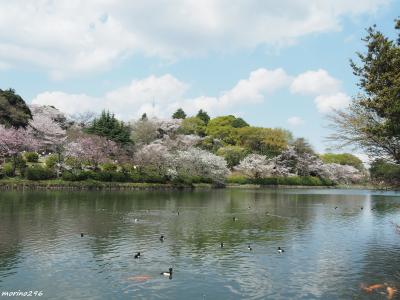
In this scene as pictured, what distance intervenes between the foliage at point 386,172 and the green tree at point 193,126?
89.9 metres

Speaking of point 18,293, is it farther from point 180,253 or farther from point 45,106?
point 45,106

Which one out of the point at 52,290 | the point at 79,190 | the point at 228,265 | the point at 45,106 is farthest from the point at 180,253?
the point at 45,106

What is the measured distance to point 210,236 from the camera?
27.2m

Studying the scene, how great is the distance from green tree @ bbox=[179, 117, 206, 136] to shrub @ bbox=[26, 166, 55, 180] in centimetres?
Answer: 5768

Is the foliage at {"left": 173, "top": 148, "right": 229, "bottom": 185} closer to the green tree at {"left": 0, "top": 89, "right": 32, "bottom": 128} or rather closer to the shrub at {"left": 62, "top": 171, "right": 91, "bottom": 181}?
the shrub at {"left": 62, "top": 171, "right": 91, "bottom": 181}

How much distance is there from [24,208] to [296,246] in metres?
25.0

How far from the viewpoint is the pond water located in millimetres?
15930

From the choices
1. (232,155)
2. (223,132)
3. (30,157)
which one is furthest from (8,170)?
(223,132)

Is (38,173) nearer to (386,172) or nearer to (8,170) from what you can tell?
(8,170)

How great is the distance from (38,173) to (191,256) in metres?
48.2

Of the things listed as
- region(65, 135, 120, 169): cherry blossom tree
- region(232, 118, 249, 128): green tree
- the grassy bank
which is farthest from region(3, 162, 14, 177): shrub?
region(232, 118, 249, 128): green tree

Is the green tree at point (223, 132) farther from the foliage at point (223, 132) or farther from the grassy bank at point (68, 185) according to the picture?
the grassy bank at point (68, 185)

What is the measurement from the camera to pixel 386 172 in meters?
29.1

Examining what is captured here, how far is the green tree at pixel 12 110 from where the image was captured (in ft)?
243
